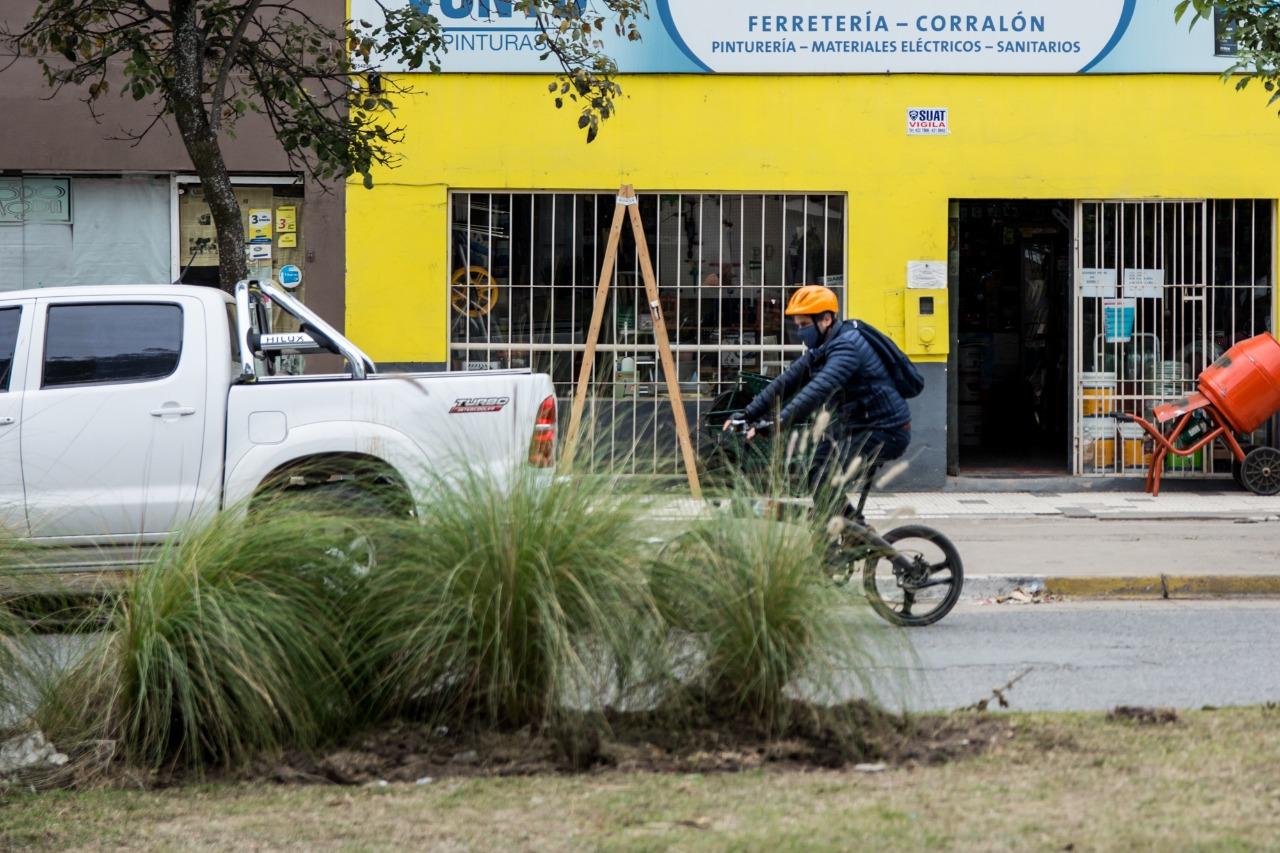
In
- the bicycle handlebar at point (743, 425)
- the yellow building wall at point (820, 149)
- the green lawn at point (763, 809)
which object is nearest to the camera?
the green lawn at point (763, 809)

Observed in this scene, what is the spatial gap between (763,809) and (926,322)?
10.9m

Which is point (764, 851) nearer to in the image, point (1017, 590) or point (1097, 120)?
point (1017, 590)

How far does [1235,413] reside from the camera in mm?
14070

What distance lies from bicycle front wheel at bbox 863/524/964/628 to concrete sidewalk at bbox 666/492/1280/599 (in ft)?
1.08

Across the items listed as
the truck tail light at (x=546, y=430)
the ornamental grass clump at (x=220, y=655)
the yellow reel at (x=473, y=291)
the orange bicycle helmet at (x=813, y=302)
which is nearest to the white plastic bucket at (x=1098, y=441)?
the yellow reel at (x=473, y=291)

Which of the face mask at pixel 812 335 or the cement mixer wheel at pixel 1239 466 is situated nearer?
the face mask at pixel 812 335

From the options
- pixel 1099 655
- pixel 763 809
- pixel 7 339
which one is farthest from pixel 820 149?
pixel 763 809

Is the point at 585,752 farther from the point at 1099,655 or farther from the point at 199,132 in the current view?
the point at 199,132

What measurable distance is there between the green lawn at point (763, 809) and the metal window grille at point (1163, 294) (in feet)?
33.6

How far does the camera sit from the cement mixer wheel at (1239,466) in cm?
1454

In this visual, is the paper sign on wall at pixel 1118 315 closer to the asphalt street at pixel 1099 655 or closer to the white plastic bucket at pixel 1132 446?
the white plastic bucket at pixel 1132 446

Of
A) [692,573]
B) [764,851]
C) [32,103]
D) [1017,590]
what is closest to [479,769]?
[692,573]

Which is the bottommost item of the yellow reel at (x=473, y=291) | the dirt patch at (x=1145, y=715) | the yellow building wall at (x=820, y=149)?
the dirt patch at (x=1145, y=715)

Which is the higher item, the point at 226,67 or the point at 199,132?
the point at 226,67
